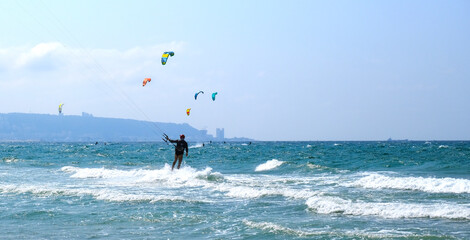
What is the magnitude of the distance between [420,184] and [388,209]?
5.97 metres

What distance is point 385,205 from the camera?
483 inches

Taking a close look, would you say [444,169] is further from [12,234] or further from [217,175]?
[12,234]

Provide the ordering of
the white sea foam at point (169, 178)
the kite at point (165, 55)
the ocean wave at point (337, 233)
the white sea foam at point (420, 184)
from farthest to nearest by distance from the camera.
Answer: the kite at point (165, 55) < the white sea foam at point (169, 178) < the white sea foam at point (420, 184) < the ocean wave at point (337, 233)

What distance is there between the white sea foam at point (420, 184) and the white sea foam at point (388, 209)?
341 centimetres

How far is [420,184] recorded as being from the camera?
677 inches

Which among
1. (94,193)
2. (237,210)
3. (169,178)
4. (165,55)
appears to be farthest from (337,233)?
(165,55)

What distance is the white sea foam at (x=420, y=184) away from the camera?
15.9 metres

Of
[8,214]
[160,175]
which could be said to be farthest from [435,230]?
[160,175]

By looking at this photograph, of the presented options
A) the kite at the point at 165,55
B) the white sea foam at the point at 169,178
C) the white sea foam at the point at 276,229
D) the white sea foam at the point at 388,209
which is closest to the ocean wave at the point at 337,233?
the white sea foam at the point at 276,229

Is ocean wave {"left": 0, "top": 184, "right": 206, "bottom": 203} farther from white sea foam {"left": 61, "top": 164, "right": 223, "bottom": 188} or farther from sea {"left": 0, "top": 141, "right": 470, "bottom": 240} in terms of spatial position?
white sea foam {"left": 61, "top": 164, "right": 223, "bottom": 188}

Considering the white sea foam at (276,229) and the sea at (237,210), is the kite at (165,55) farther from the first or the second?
the white sea foam at (276,229)

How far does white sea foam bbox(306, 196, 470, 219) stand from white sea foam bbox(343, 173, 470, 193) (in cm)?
341

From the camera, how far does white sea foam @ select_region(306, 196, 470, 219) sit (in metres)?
11.2

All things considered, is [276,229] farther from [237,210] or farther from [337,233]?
[237,210]
